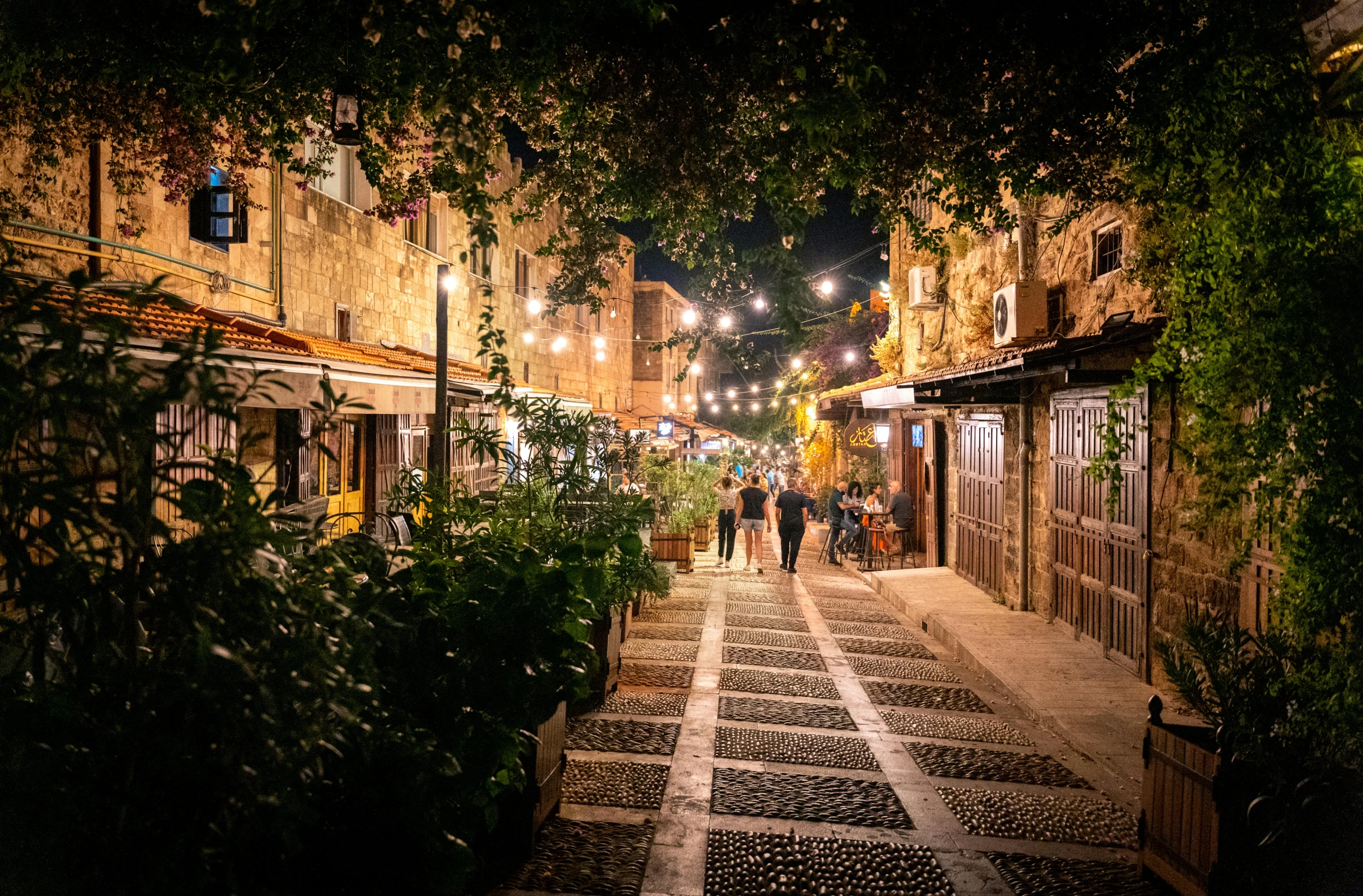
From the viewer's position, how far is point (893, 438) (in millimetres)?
19734

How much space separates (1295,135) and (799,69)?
2.33 metres

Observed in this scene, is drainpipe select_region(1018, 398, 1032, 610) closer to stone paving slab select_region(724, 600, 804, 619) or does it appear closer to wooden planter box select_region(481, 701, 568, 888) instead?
stone paving slab select_region(724, 600, 804, 619)

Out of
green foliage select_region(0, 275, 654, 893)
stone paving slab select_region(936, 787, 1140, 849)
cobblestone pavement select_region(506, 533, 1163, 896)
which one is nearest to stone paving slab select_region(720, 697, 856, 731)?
cobblestone pavement select_region(506, 533, 1163, 896)

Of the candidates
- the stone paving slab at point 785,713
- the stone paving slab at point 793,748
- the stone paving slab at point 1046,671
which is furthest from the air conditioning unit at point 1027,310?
the stone paving slab at point 793,748

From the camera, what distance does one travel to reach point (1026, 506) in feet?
37.9

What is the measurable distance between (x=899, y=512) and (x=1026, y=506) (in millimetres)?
5124

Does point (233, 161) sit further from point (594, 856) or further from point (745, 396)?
point (745, 396)

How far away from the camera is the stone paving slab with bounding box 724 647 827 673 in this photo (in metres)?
8.82

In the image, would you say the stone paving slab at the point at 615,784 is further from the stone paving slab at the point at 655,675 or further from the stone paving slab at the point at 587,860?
the stone paving slab at the point at 655,675

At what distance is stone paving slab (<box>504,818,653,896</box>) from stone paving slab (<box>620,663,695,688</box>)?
301cm

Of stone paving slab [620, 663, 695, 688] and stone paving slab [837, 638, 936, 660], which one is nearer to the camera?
stone paving slab [620, 663, 695, 688]

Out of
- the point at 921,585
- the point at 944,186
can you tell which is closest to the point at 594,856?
the point at 944,186

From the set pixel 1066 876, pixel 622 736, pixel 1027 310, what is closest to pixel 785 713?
pixel 622 736

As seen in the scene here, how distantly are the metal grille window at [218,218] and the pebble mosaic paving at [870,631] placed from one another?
8916 millimetres
